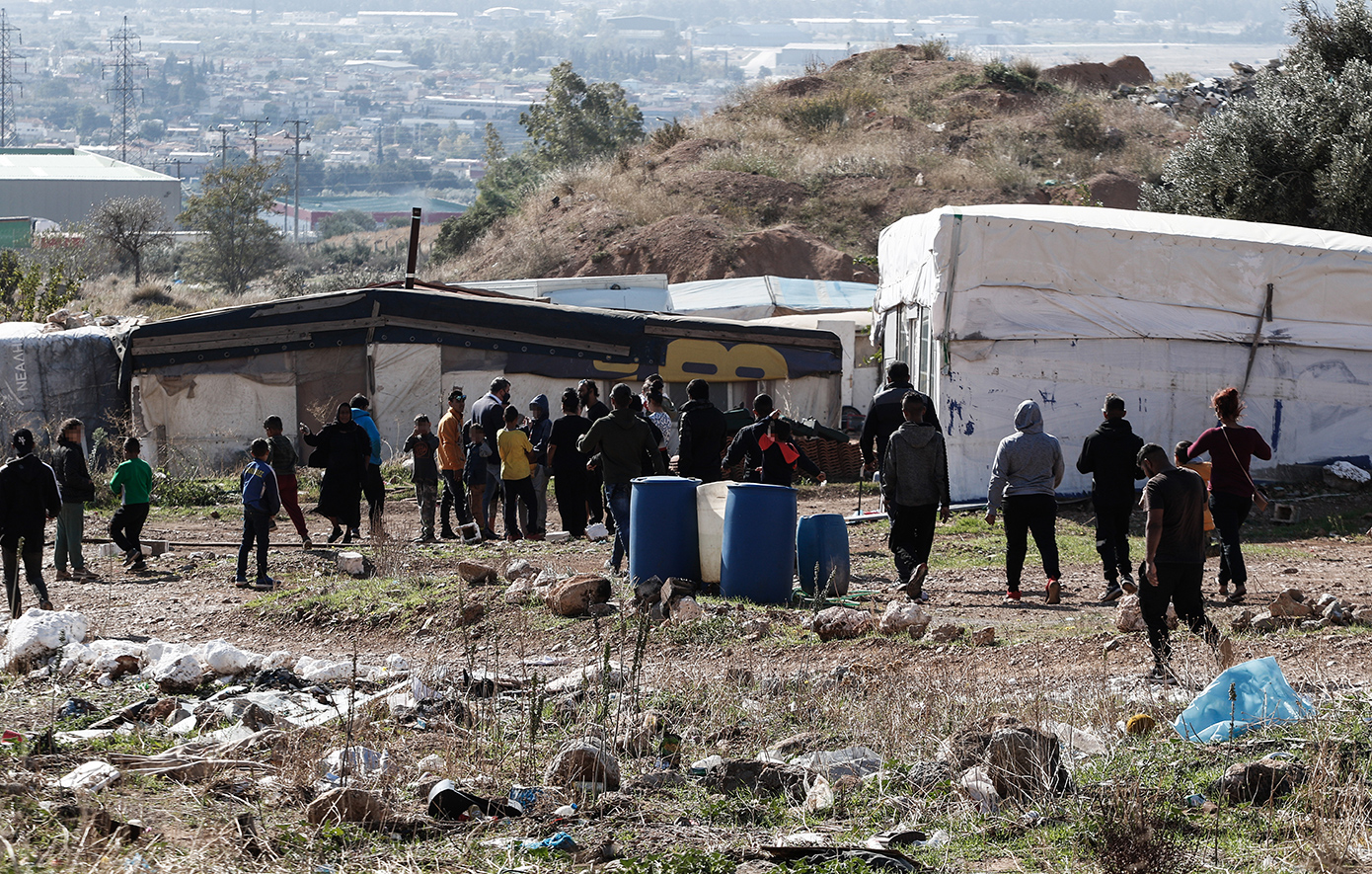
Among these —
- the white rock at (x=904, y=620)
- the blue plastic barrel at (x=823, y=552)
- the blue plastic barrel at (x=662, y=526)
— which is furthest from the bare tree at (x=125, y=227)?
the white rock at (x=904, y=620)

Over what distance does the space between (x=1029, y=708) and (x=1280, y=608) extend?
9.74 feet

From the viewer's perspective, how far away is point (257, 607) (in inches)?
393

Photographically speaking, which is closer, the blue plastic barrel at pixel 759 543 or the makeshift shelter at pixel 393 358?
the blue plastic barrel at pixel 759 543

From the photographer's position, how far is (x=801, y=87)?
4566 cm

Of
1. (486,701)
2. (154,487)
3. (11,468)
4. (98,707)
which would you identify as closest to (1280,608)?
(486,701)

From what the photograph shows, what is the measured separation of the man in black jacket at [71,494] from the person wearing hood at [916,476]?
→ 6.80 metres

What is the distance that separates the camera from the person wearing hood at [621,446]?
10562mm

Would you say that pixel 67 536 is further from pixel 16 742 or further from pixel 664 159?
pixel 664 159

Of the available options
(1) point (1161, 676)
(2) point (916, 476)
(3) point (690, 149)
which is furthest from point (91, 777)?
(3) point (690, 149)

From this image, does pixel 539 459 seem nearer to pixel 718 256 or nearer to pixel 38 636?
pixel 38 636

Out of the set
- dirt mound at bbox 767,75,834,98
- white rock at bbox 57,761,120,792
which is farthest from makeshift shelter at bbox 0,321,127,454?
dirt mound at bbox 767,75,834,98

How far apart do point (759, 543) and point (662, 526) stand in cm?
73

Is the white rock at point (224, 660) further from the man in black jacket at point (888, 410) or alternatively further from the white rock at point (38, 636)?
the man in black jacket at point (888, 410)

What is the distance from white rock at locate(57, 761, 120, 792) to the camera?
526 cm
